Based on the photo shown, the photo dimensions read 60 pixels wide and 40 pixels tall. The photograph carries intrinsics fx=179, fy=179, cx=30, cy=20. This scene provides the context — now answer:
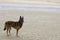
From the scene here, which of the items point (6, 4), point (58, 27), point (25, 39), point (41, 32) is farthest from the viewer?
point (6, 4)

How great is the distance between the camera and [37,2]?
12.5ft

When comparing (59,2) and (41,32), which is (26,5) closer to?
(59,2)

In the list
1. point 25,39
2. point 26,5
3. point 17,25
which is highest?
point 26,5

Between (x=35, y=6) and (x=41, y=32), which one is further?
(x=35, y=6)

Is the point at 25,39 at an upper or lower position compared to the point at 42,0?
lower

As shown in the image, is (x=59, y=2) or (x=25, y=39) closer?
(x=25, y=39)

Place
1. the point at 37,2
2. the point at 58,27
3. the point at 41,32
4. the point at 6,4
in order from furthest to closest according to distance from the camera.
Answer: the point at 37,2 → the point at 6,4 → the point at 58,27 → the point at 41,32

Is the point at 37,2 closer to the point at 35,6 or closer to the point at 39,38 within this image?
the point at 35,6

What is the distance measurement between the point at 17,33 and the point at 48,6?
2149 millimetres

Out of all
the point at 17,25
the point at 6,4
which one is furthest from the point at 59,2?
the point at 17,25

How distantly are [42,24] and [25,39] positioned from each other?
0.57 meters

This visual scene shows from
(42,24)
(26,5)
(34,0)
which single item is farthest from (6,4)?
(42,24)

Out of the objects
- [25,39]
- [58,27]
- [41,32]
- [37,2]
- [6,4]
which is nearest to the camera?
[25,39]

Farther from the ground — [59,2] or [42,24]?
[59,2]
